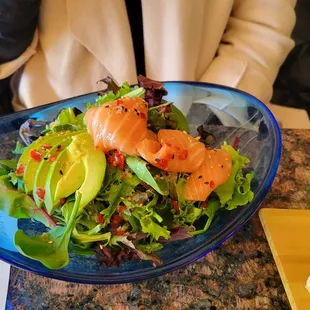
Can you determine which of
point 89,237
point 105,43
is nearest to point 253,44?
point 105,43

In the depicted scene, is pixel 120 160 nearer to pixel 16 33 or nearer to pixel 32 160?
pixel 32 160

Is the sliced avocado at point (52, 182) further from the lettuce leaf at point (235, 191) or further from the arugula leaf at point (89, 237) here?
the lettuce leaf at point (235, 191)

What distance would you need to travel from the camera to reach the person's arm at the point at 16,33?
0.86 m

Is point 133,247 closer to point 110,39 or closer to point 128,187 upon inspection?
point 128,187

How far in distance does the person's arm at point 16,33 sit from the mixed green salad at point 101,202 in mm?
328

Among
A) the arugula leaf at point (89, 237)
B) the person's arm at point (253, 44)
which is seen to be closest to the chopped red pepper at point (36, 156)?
the arugula leaf at point (89, 237)

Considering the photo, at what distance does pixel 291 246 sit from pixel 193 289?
0.47 ft

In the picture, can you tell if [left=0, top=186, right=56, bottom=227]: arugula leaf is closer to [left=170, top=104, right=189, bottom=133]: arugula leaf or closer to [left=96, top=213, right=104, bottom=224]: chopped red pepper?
[left=96, top=213, right=104, bottom=224]: chopped red pepper

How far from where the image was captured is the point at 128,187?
610 millimetres

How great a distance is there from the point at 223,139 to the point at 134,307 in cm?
30

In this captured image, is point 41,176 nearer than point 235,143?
Yes

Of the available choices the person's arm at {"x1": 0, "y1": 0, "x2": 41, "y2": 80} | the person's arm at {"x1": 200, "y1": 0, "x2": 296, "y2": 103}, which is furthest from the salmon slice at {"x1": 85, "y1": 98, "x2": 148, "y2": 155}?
the person's arm at {"x1": 200, "y1": 0, "x2": 296, "y2": 103}

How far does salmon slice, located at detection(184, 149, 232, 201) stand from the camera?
613 millimetres

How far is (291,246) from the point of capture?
2.17 ft
